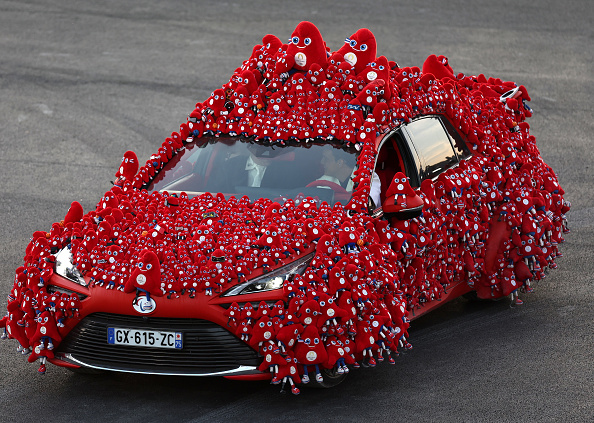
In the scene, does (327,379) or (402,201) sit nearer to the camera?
(327,379)

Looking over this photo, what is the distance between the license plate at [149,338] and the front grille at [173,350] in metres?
0.03

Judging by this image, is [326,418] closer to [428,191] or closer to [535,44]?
[428,191]

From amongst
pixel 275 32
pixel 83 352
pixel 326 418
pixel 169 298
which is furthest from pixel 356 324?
pixel 275 32

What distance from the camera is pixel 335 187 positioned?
7867 mm

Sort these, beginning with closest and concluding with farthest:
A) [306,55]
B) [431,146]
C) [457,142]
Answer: [306,55]
[431,146]
[457,142]

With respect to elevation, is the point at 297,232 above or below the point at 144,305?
above

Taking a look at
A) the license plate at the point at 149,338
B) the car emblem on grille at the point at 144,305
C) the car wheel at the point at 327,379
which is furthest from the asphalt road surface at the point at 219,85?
the car emblem on grille at the point at 144,305

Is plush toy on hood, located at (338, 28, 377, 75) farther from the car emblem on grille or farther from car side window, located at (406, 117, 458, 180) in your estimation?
the car emblem on grille

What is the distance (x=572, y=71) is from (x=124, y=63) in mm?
7481

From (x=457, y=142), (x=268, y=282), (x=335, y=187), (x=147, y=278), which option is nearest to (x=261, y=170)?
(x=335, y=187)

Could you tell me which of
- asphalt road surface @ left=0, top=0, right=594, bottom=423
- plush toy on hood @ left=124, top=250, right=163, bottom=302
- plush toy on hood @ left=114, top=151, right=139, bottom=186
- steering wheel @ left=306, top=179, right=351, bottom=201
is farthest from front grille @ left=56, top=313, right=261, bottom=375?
plush toy on hood @ left=114, top=151, right=139, bottom=186

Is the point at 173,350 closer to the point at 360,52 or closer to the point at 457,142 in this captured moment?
the point at 360,52

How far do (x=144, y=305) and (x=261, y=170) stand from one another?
169 cm

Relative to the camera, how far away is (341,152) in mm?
8070
